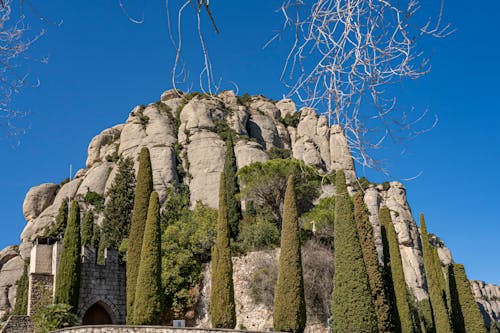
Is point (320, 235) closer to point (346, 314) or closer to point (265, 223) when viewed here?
point (265, 223)

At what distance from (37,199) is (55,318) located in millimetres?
32125

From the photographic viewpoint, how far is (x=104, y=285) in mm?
27062

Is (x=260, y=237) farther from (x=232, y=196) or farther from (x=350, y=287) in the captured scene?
(x=350, y=287)

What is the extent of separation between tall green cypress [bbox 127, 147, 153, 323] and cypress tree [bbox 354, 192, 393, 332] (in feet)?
32.2

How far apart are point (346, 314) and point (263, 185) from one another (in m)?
14.7

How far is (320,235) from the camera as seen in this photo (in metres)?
31.3

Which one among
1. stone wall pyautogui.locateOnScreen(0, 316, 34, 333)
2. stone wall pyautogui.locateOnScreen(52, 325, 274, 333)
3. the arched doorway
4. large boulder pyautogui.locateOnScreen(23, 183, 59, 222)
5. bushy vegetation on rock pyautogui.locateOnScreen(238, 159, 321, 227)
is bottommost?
stone wall pyautogui.locateOnScreen(52, 325, 274, 333)

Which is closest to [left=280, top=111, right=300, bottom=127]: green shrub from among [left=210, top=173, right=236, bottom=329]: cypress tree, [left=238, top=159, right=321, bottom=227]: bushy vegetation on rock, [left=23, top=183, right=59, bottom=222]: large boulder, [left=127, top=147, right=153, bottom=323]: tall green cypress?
[left=23, top=183, right=59, bottom=222]: large boulder

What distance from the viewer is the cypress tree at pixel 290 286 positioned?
21766 mm

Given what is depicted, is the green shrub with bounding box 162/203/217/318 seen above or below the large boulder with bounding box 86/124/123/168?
below

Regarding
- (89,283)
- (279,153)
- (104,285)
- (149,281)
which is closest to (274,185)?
(104,285)

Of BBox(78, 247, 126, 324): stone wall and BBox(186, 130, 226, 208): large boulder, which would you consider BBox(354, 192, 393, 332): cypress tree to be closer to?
BBox(78, 247, 126, 324): stone wall

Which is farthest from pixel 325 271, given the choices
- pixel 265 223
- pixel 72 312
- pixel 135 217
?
pixel 72 312

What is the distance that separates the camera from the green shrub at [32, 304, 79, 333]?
2211cm
